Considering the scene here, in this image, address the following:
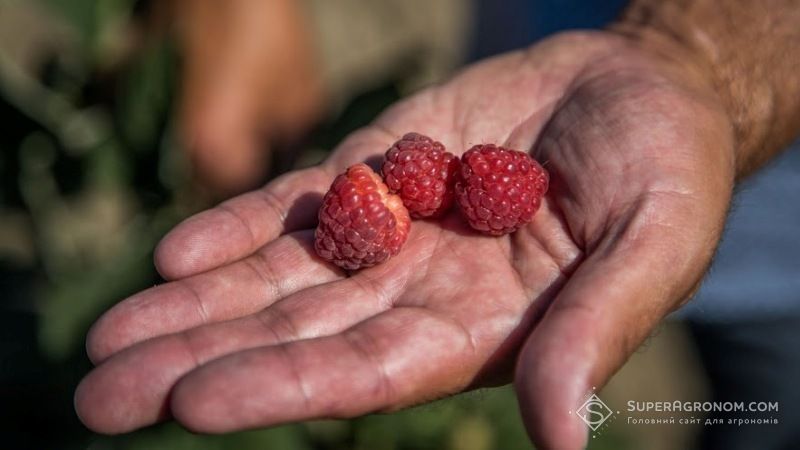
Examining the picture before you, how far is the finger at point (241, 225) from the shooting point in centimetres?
195

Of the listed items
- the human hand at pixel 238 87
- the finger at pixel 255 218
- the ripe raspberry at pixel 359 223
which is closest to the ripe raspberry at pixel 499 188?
the ripe raspberry at pixel 359 223

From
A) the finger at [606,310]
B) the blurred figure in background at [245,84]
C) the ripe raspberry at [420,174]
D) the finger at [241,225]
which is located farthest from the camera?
the blurred figure in background at [245,84]

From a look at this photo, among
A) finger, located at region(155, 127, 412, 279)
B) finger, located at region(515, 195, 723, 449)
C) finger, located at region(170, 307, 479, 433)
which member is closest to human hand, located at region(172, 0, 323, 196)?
finger, located at region(155, 127, 412, 279)

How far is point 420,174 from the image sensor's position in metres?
2.20

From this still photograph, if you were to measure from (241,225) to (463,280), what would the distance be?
20.2 inches

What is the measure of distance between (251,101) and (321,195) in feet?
4.39

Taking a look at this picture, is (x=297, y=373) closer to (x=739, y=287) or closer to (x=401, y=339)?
(x=401, y=339)

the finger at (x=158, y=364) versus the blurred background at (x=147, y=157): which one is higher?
the finger at (x=158, y=364)

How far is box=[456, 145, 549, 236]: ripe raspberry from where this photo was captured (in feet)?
6.82

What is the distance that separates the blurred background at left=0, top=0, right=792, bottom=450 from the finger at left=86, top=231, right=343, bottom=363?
42 centimetres

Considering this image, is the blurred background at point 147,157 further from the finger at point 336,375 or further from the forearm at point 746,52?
the finger at point 336,375

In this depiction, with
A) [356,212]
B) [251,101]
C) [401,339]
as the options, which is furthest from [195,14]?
[401,339]

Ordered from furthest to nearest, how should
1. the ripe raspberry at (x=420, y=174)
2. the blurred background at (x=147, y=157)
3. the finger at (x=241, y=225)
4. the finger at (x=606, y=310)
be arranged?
1. the blurred background at (x=147, y=157)
2. the ripe raspberry at (x=420, y=174)
3. the finger at (x=241, y=225)
4. the finger at (x=606, y=310)

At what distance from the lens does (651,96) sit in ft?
6.95
